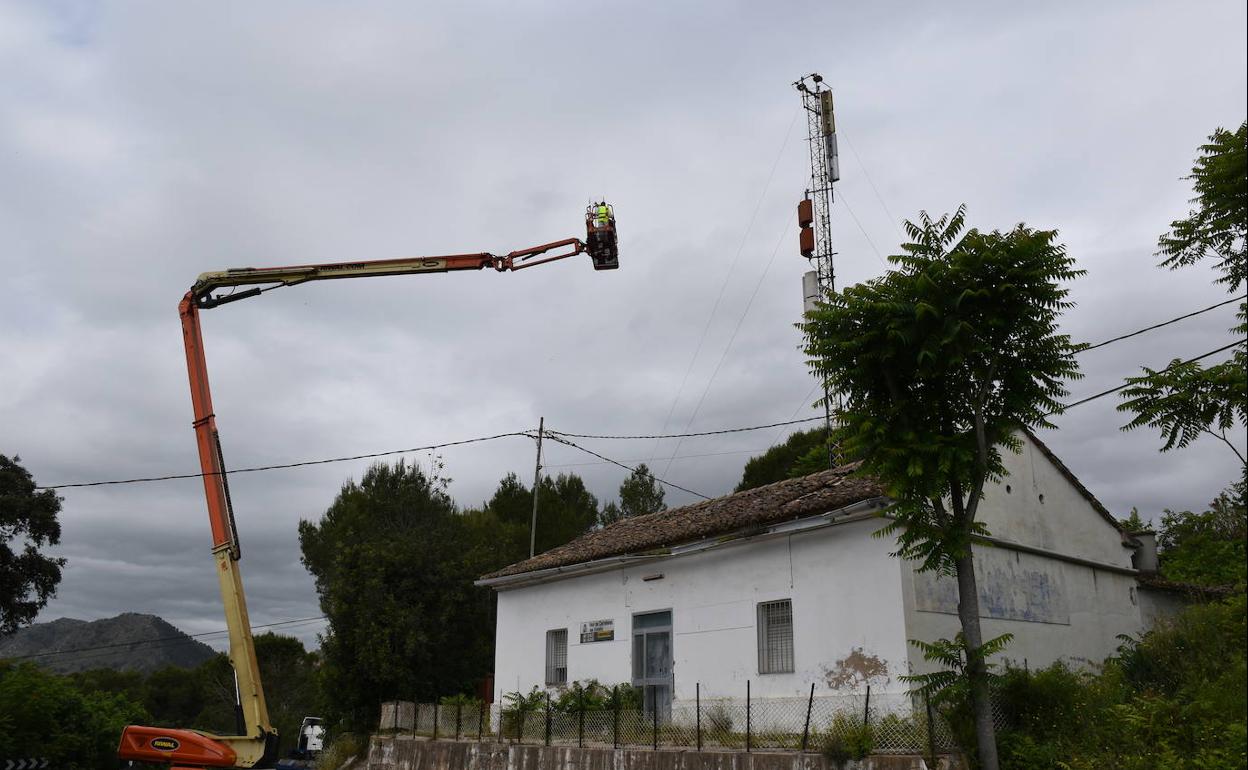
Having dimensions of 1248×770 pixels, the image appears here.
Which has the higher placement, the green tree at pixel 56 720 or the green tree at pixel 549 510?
the green tree at pixel 549 510

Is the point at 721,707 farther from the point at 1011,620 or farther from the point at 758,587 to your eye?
the point at 1011,620

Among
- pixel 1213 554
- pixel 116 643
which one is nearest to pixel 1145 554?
pixel 1213 554

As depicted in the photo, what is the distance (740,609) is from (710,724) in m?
2.10

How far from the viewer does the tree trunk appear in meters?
11.9

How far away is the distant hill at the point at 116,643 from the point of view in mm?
68000

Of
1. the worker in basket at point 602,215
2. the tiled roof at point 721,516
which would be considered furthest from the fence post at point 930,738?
the worker in basket at point 602,215

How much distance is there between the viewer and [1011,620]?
54.0 feet

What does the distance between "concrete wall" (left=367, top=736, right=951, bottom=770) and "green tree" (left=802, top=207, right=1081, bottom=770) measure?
224cm

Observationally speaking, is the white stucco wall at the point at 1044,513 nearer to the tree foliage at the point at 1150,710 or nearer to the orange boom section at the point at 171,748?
the tree foliage at the point at 1150,710

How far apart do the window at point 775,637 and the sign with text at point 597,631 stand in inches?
167

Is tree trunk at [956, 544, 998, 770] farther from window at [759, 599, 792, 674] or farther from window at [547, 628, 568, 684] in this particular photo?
window at [547, 628, 568, 684]

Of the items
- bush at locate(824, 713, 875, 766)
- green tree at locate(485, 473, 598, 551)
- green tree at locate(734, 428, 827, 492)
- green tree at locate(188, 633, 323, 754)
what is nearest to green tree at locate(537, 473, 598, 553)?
green tree at locate(485, 473, 598, 551)

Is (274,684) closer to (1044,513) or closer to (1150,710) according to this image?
(1044,513)

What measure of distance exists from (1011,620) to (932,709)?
→ 4.38m
